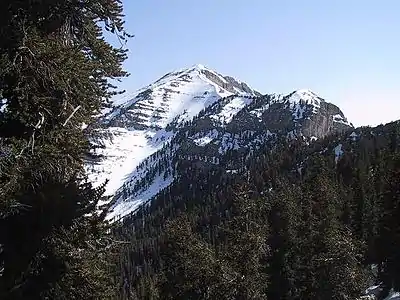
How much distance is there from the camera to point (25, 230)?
1061 cm

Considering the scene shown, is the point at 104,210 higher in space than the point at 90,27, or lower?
lower

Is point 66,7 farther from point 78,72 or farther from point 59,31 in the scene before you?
point 78,72

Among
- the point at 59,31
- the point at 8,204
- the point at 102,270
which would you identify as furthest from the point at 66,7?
the point at 102,270

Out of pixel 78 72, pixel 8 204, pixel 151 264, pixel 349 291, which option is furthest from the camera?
pixel 151 264

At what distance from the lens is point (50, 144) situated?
10.5m

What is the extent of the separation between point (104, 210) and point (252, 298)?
14.7 metres

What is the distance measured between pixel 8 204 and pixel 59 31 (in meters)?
3.80

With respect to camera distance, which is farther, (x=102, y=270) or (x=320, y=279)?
(x=320, y=279)

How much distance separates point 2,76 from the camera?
9852 mm

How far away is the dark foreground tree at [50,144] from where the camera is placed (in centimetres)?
988

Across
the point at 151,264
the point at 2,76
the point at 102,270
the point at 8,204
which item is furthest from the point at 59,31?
the point at 151,264

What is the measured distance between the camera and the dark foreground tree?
9.88 meters

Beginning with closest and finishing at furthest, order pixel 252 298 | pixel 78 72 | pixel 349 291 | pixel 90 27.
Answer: pixel 78 72 → pixel 90 27 → pixel 252 298 → pixel 349 291

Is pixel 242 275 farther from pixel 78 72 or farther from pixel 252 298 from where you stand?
pixel 78 72
